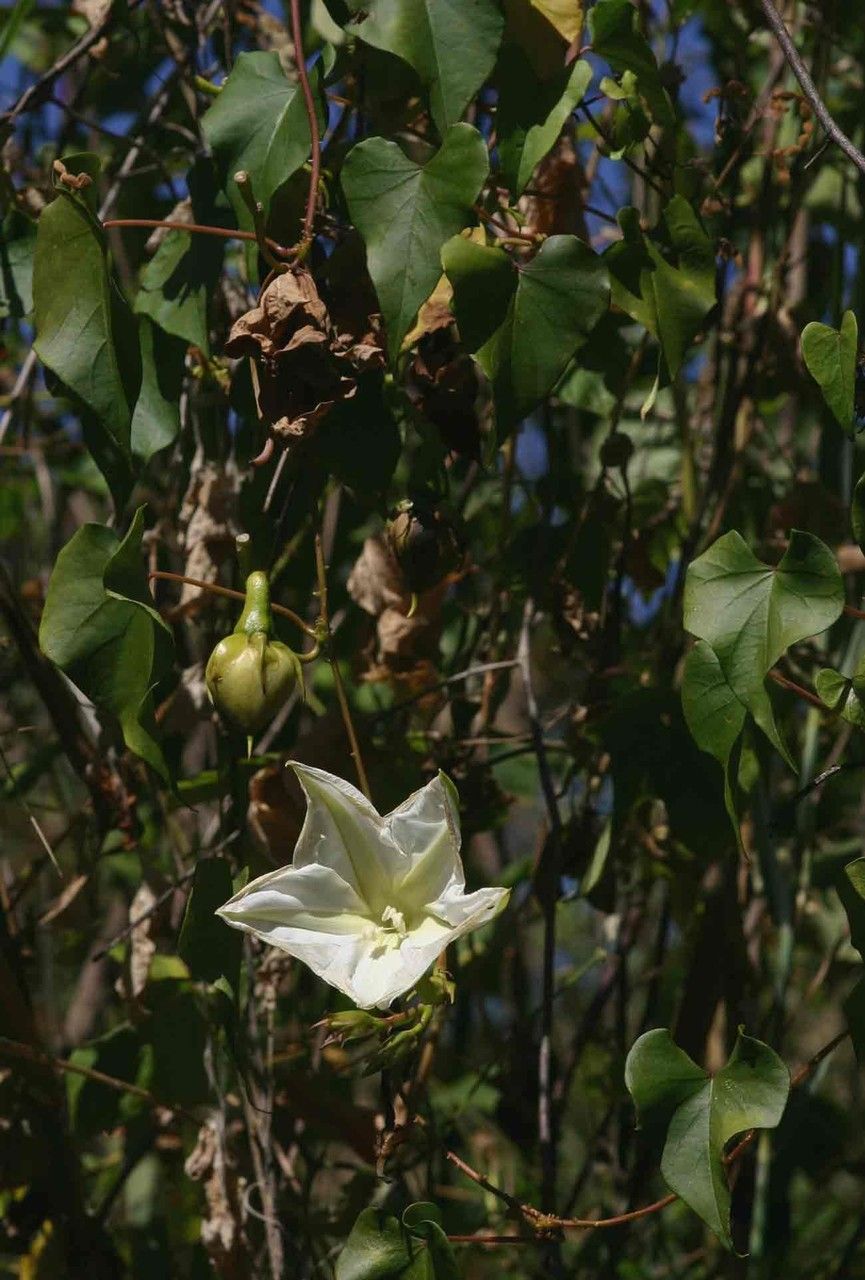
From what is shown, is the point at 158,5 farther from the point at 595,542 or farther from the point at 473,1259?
the point at 473,1259

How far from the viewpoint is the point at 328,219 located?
3.19ft

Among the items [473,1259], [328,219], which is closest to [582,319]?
[328,219]

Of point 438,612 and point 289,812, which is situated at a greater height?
point 438,612

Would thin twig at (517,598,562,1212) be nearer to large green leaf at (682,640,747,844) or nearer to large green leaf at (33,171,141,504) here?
large green leaf at (682,640,747,844)

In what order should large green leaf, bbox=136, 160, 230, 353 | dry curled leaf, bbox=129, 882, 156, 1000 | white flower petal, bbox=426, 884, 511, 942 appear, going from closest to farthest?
white flower petal, bbox=426, 884, 511, 942, large green leaf, bbox=136, 160, 230, 353, dry curled leaf, bbox=129, 882, 156, 1000

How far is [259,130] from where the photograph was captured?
94 cm

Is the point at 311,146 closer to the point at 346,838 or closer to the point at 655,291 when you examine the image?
the point at 655,291

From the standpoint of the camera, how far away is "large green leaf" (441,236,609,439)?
0.86 metres

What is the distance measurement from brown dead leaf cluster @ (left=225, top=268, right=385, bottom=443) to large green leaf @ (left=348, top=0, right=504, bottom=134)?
0.48 ft

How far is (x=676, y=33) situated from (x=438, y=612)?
23.8 inches

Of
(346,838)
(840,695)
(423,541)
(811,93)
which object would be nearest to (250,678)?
(346,838)

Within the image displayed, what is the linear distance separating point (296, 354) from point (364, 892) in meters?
0.35

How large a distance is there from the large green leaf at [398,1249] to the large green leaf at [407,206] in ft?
1.85

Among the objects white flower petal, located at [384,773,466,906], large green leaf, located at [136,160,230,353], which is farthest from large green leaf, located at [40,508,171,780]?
large green leaf, located at [136,160,230,353]
